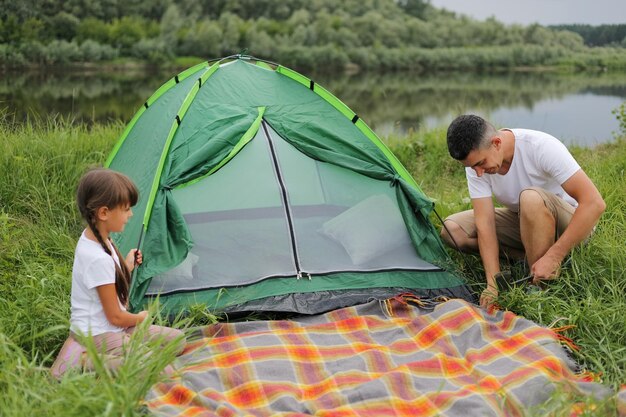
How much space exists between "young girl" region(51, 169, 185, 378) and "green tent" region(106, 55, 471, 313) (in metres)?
0.44

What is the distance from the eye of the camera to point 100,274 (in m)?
2.64

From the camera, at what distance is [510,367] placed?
2.77 metres

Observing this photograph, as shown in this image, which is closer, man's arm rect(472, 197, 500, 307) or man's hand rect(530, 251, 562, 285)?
man's hand rect(530, 251, 562, 285)

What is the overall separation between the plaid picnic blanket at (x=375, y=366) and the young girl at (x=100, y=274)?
25 centimetres

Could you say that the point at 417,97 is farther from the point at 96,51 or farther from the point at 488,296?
the point at 488,296

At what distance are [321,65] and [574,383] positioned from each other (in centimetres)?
2418

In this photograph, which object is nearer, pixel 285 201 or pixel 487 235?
pixel 487 235

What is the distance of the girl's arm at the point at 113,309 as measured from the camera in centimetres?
266

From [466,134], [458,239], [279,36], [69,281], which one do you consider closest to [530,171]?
[466,134]

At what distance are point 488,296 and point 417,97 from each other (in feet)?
44.8

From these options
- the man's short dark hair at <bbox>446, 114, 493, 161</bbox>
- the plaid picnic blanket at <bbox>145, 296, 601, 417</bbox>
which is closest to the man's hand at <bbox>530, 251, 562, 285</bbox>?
the plaid picnic blanket at <bbox>145, 296, 601, 417</bbox>

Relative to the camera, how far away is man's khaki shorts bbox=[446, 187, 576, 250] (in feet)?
10.9

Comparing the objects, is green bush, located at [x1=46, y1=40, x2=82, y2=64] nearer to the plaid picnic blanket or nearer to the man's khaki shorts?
the man's khaki shorts

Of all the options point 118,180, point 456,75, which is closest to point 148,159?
point 118,180
